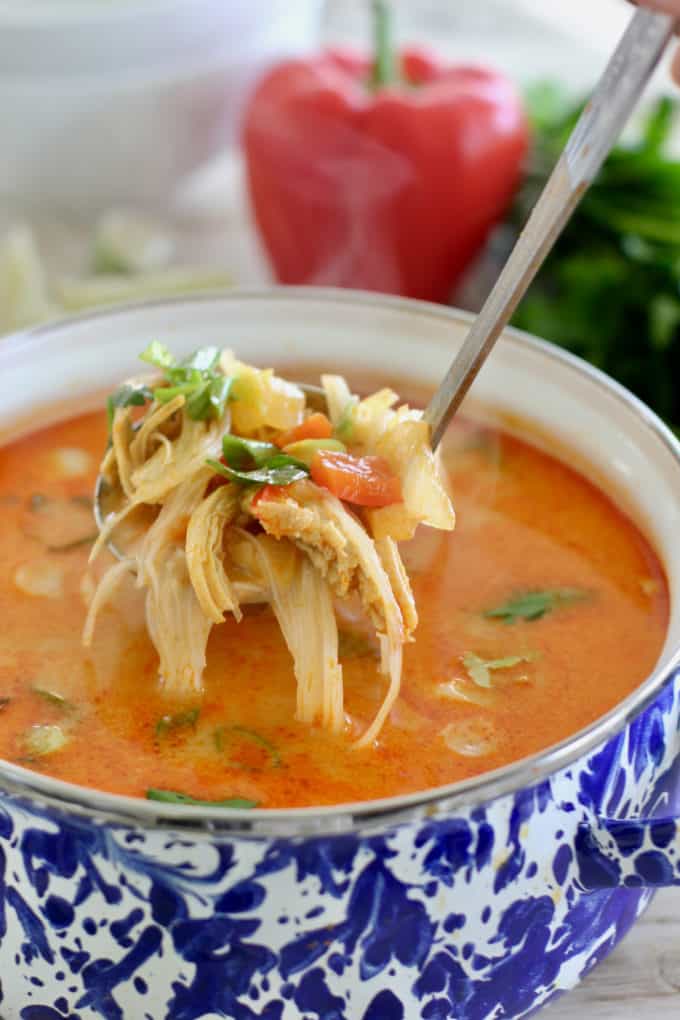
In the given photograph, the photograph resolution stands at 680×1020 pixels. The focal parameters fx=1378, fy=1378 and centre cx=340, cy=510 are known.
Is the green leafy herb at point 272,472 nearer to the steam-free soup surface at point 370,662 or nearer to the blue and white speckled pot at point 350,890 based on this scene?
the steam-free soup surface at point 370,662

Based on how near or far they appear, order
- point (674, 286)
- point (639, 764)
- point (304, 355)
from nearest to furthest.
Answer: point (639, 764)
point (304, 355)
point (674, 286)

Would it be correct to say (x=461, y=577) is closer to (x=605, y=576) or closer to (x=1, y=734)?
(x=605, y=576)

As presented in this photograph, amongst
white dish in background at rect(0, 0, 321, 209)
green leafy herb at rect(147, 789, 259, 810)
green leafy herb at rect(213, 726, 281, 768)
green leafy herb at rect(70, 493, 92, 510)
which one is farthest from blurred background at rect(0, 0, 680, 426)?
green leafy herb at rect(147, 789, 259, 810)

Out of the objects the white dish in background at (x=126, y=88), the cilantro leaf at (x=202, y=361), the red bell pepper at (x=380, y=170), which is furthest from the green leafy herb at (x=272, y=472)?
the white dish in background at (x=126, y=88)

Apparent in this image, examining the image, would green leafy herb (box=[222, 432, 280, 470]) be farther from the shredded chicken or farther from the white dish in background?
the white dish in background

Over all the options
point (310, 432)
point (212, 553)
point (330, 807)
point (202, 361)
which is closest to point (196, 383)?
point (202, 361)

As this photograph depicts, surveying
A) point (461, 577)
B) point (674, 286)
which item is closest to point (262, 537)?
point (461, 577)
